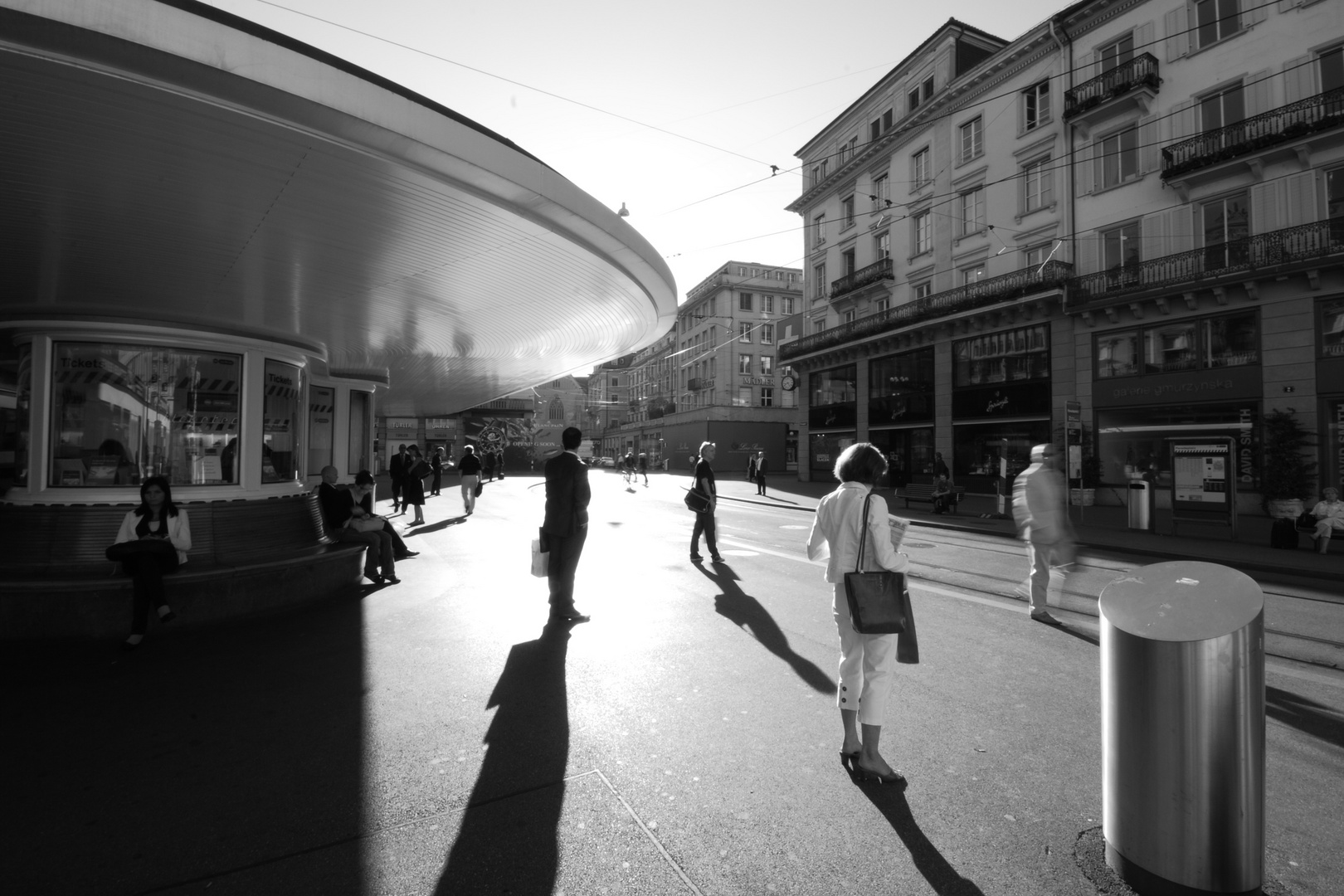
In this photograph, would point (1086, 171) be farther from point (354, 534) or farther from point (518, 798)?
point (518, 798)

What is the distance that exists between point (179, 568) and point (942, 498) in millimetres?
18411

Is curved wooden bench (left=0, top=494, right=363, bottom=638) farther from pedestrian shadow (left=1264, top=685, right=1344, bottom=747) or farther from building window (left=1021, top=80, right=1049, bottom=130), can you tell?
building window (left=1021, top=80, right=1049, bottom=130)

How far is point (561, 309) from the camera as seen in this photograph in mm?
10000

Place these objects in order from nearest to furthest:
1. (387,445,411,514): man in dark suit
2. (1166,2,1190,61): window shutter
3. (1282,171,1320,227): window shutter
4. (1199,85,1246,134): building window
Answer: (387,445,411,514): man in dark suit, (1282,171,1320,227): window shutter, (1199,85,1246,134): building window, (1166,2,1190,61): window shutter

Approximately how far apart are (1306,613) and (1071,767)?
6209 millimetres

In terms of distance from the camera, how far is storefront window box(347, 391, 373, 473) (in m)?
19.7

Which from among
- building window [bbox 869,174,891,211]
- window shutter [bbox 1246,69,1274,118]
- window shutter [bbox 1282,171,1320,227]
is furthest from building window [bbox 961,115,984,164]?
window shutter [bbox 1282,171,1320,227]

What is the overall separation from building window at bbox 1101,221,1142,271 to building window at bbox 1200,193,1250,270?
6.12 feet

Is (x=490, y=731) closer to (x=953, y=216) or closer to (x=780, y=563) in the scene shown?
(x=780, y=563)

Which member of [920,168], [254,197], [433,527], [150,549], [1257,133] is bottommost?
[433,527]

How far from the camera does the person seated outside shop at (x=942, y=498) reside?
796 inches

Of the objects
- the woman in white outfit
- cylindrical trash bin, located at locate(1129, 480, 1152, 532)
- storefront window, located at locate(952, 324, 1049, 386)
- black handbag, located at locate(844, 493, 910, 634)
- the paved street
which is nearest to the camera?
the paved street

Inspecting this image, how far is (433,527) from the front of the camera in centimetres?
1525

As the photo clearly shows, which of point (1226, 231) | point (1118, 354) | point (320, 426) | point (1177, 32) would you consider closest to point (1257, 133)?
point (1226, 231)
